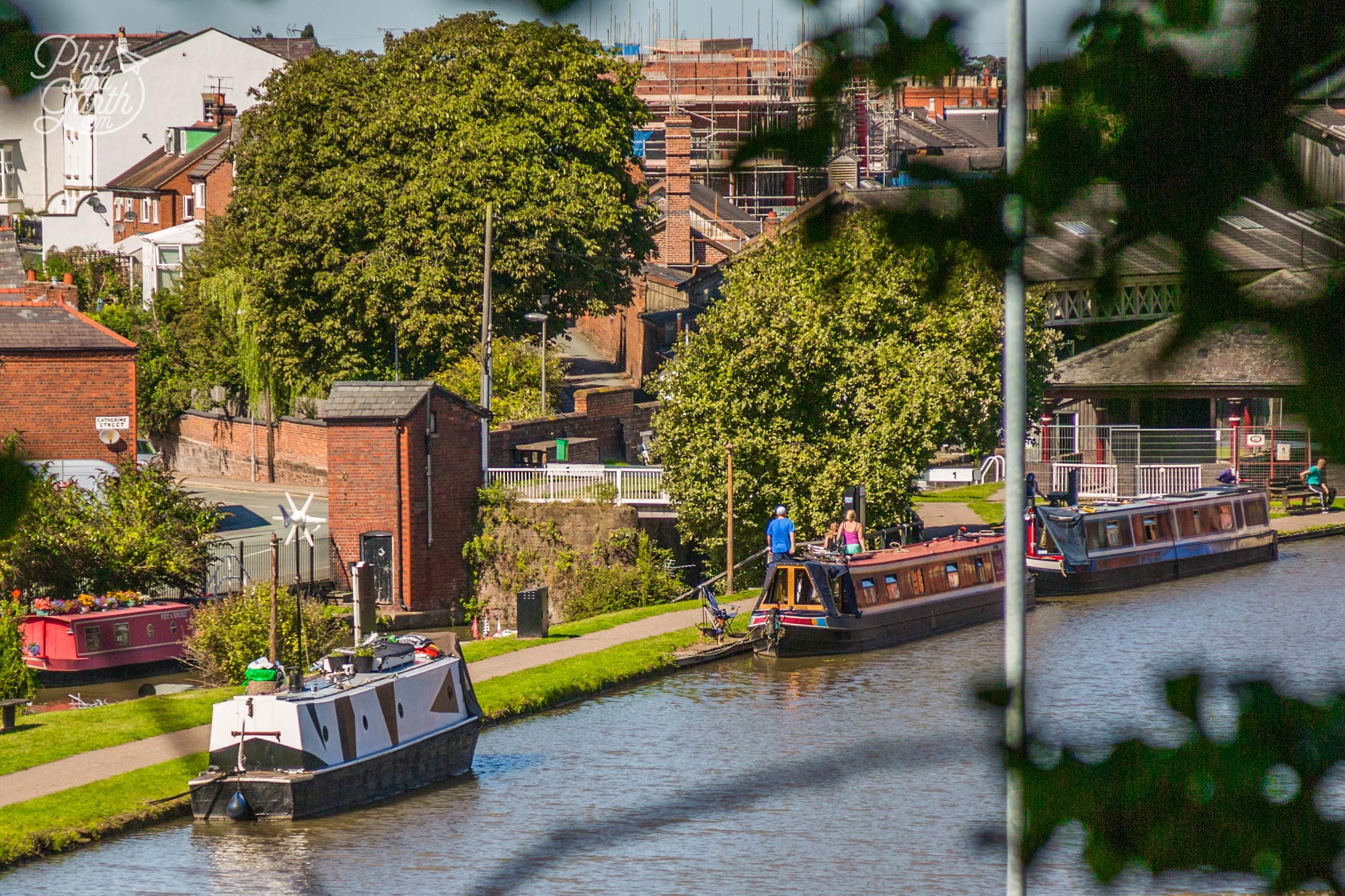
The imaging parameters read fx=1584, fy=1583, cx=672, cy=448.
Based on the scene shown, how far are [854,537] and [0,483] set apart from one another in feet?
87.7

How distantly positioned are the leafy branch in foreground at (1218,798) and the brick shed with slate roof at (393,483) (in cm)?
3053

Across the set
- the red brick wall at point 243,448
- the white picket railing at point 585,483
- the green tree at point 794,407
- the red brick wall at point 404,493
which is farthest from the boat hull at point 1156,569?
the red brick wall at point 243,448

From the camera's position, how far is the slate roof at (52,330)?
1428 inches

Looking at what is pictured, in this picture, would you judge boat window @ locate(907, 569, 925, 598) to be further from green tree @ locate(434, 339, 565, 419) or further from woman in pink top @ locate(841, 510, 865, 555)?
green tree @ locate(434, 339, 565, 419)

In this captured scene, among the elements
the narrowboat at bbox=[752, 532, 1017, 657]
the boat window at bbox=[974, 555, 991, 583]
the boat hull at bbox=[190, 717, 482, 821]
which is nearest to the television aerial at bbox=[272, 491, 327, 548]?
the narrowboat at bbox=[752, 532, 1017, 657]

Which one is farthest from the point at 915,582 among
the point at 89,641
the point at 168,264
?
the point at 168,264

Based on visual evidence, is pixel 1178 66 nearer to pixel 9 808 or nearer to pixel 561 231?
pixel 9 808

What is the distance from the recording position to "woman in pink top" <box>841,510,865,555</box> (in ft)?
100

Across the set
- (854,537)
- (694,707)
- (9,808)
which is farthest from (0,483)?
(854,537)

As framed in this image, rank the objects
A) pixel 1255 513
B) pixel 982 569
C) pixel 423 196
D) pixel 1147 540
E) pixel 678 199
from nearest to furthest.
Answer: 1. pixel 982 569
2. pixel 1147 540
3. pixel 1255 513
4. pixel 423 196
5. pixel 678 199

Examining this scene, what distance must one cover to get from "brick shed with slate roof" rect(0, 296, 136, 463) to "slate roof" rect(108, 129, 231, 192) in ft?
99.4

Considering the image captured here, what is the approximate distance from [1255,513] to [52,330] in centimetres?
2842

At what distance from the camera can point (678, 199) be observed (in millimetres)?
65188

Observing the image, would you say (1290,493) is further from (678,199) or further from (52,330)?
(52,330)
